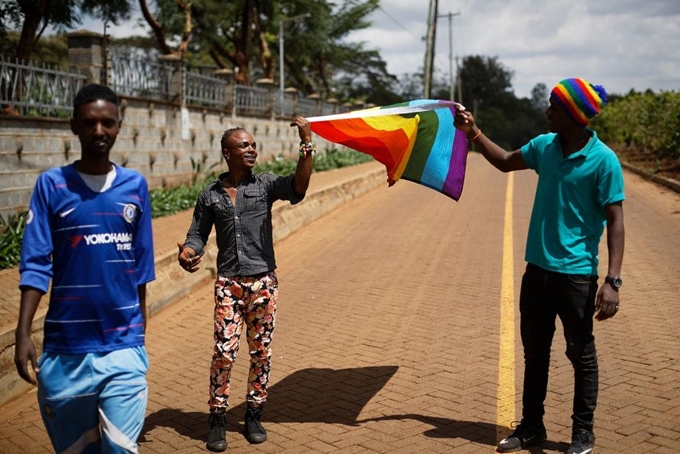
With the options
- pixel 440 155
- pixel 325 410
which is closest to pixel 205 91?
pixel 440 155

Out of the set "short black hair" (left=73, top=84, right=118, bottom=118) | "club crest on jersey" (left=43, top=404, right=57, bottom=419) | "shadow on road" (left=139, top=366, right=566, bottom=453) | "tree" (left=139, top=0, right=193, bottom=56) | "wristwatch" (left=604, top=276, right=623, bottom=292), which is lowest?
"shadow on road" (left=139, top=366, right=566, bottom=453)

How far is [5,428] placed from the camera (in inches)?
210

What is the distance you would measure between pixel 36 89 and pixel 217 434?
29.2ft

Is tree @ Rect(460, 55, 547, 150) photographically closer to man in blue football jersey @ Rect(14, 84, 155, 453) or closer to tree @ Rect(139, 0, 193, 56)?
tree @ Rect(139, 0, 193, 56)

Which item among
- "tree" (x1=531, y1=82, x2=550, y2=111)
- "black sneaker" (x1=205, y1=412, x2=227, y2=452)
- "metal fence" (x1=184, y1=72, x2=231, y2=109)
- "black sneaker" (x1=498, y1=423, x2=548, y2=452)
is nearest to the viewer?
"black sneaker" (x1=498, y1=423, x2=548, y2=452)

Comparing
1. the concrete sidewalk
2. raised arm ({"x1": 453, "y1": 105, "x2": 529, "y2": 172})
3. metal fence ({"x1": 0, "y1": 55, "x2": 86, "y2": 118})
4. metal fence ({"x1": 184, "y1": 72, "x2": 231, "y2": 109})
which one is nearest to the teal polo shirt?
raised arm ({"x1": 453, "y1": 105, "x2": 529, "y2": 172})

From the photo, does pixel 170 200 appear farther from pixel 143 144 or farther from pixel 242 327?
pixel 242 327

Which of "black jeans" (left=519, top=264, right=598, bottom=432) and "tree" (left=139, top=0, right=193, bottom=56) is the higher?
"tree" (left=139, top=0, right=193, bottom=56)

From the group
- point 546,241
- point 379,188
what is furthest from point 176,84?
point 546,241

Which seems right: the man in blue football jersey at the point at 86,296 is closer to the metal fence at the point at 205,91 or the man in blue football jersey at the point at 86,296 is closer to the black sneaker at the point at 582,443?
the black sneaker at the point at 582,443

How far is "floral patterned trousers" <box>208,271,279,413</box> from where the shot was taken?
4859mm

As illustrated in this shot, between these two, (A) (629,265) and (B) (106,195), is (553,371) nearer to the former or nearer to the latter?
(B) (106,195)

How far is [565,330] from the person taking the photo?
457 centimetres

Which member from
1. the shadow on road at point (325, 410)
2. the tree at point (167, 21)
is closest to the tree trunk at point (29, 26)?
the tree at point (167, 21)
